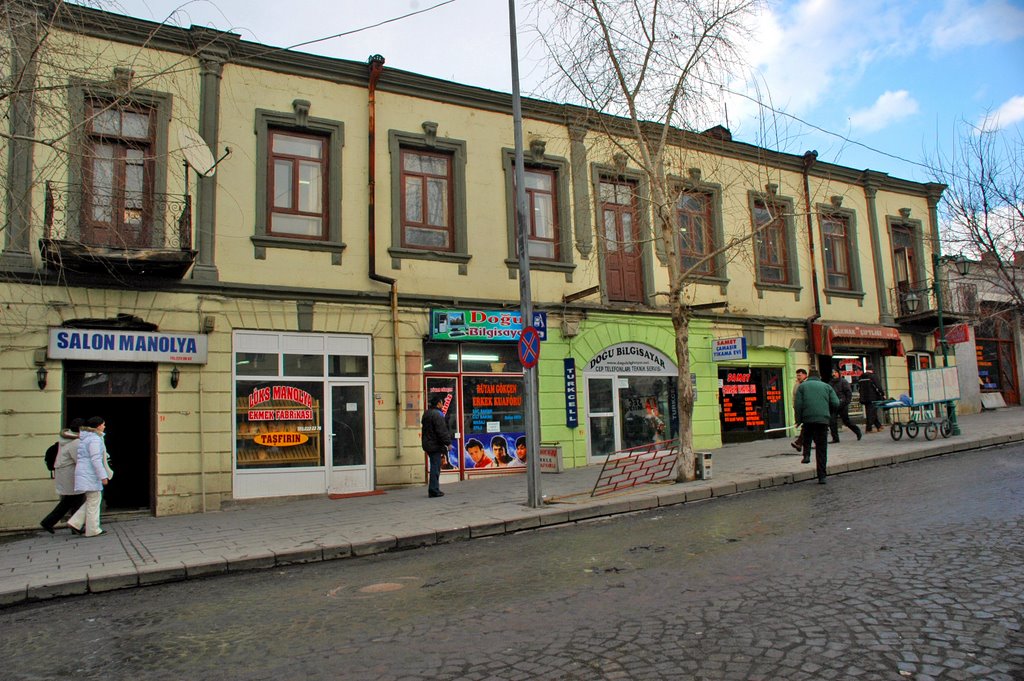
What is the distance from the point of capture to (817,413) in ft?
39.0

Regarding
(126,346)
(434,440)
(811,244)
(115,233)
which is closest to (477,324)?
(434,440)

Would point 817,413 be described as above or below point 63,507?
above

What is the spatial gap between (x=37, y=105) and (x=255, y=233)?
4.70m

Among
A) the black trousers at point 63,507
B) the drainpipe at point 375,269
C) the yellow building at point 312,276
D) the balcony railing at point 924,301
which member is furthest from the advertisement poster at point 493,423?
the balcony railing at point 924,301

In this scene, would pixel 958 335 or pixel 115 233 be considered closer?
pixel 115 233

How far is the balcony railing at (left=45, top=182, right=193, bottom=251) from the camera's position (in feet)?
37.4

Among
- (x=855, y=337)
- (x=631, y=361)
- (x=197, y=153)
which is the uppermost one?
(x=197, y=153)

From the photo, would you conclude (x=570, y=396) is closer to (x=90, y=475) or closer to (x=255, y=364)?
(x=255, y=364)

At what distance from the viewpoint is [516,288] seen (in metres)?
15.6

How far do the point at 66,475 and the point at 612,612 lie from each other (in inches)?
343

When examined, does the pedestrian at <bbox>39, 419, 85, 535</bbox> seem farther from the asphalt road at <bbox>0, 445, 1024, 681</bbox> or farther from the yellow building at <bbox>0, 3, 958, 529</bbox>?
the asphalt road at <bbox>0, 445, 1024, 681</bbox>

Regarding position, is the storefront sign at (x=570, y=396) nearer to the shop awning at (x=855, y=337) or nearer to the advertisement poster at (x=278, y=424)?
the advertisement poster at (x=278, y=424)

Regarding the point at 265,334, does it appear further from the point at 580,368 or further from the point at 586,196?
the point at 586,196

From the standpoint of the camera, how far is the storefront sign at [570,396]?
15.8m
